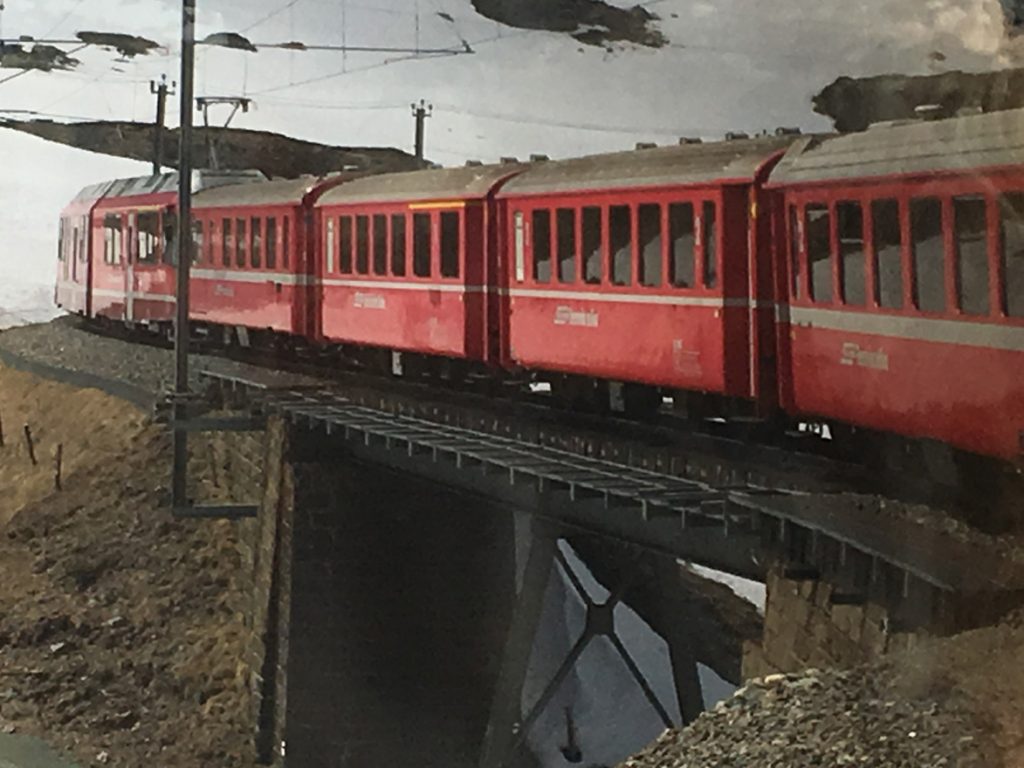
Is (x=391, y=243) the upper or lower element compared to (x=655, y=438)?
upper

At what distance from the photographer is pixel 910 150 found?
585cm

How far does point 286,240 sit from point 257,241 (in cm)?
71

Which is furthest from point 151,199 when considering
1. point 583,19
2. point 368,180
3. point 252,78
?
point 583,19

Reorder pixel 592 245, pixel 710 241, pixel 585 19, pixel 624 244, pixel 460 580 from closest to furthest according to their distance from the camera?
pixel 585 19
pixel 710 241
pixel 624 244
pixel 592 245
pixel 460 580

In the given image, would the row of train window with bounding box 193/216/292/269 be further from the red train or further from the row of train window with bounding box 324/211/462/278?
the row of train window with bounding box 324/211/462/278

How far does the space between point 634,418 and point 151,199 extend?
800 centimetres

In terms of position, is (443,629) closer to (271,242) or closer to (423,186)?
(423,186)

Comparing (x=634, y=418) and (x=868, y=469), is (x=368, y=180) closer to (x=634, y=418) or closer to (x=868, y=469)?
(x=634, y=418)

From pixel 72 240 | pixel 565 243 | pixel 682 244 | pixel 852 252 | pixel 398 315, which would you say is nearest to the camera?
pixel 852 252

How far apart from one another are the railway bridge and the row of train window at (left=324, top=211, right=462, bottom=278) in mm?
1013

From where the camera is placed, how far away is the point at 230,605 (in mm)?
11586

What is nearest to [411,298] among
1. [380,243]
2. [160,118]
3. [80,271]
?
[380,243]

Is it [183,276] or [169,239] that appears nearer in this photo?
[183,276]

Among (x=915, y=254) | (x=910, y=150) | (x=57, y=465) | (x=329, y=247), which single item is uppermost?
(x=329, y=247)
